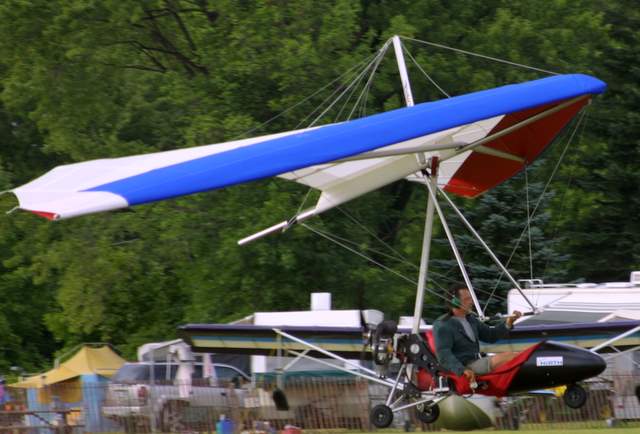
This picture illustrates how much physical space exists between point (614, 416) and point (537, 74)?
14.9 m

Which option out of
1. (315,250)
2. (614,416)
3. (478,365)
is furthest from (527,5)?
(478,365)

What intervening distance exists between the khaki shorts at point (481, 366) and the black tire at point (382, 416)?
100 cm

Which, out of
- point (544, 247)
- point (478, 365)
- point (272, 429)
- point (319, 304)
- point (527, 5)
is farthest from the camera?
point (527, 5)

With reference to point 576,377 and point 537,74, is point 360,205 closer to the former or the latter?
point 537,74

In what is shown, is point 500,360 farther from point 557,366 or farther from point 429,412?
point 429,412

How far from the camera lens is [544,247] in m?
28.9

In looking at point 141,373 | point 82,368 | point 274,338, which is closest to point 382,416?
point 274,338

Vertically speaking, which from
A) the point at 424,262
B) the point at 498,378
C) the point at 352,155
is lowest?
the point at 498,378

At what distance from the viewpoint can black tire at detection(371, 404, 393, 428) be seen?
1337cm

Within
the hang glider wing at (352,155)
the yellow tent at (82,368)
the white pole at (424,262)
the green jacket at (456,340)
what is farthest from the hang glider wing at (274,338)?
Answer: the yellow tent at (82,368)

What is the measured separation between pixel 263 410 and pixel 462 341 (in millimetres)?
6180

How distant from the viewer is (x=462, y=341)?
13180 millimetres

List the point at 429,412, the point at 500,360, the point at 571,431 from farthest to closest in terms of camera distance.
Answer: the point at 571,431 < the point at 429,412 < the point at 500,360

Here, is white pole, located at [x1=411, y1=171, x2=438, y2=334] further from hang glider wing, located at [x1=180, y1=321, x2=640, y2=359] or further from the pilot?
hang glider wing, located at [x1=180, y1=321, x2=640, y2=359]
